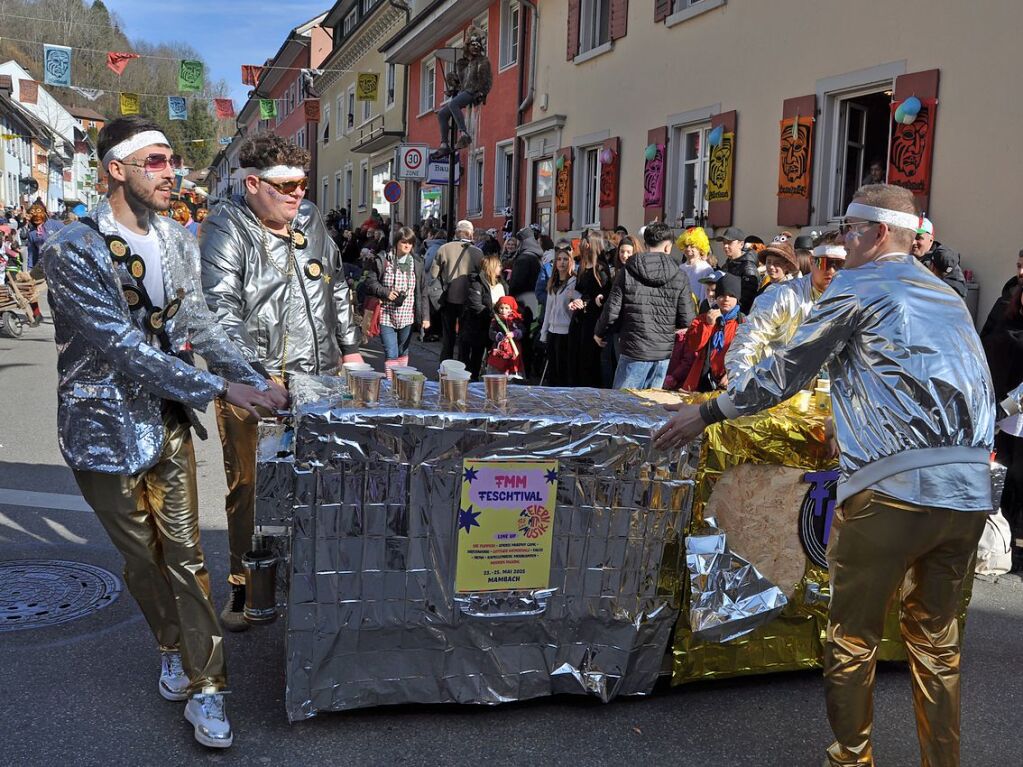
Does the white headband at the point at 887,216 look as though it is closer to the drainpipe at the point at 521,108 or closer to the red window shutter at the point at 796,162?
the red window shutter at the point at 796,162

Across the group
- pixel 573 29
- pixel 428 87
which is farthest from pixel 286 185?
pixel 428 87

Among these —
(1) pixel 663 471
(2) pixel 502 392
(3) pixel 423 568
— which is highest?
(2) pixel 502 392

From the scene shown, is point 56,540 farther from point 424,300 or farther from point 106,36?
point 106,36

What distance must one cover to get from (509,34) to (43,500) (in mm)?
16336

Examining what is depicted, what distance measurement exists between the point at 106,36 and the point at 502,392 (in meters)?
35.2

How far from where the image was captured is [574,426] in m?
3.38

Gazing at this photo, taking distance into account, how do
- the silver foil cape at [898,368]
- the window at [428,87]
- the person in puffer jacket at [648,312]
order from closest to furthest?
the silver foil cape at [898,368]
the person in puffer jacket at [648,312]
the window at [428,87]

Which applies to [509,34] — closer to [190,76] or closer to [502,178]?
[502,178]

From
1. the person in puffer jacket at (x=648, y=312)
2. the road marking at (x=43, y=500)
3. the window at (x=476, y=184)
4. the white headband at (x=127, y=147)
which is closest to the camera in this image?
the white headband at (x=127, y=147)

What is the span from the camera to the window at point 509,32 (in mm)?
19922

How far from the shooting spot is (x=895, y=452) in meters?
2.77

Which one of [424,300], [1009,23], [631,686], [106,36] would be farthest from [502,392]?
[106,36]

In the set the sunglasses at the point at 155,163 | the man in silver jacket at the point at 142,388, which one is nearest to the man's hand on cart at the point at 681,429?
the man in silver jacket at the point at 142,388

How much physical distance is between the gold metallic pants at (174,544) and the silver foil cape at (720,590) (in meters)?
1.68
